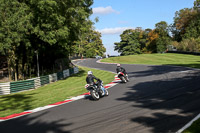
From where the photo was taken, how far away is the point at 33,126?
27.2ft

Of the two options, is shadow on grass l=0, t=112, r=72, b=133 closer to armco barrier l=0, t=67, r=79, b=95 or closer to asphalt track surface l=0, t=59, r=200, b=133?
asphalt track surface l=0, t=59, r=200, b=133

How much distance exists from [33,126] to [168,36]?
98.4m

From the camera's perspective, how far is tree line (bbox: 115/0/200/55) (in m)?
64.7

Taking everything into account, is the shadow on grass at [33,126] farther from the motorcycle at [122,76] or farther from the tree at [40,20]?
the tree at [40,20]

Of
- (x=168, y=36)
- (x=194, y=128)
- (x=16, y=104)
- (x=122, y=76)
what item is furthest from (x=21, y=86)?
(x=168, y=36)

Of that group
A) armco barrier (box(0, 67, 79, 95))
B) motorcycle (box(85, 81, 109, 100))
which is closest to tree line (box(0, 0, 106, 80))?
armco barrier (box(0, 67, 79, 95))

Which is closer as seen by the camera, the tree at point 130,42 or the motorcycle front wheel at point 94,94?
the motorcycle front wheel at point 94,94

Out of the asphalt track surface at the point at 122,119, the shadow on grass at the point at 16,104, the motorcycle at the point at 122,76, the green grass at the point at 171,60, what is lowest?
the shadow on grass at the point at 16,104

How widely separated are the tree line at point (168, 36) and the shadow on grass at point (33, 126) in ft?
185

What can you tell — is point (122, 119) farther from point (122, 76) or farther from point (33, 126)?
point (122, 76)

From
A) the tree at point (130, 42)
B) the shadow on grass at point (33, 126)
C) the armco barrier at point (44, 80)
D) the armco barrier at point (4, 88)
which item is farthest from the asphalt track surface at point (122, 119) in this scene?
the tree at point (130, 42)

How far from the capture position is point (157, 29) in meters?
97.6

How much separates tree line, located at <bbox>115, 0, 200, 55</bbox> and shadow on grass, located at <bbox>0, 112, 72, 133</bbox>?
56530mm

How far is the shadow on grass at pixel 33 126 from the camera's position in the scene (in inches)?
299
